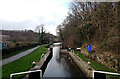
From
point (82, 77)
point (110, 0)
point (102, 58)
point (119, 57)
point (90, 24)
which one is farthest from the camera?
point (90, 24)

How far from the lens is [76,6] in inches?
615

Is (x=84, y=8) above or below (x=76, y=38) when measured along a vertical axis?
above

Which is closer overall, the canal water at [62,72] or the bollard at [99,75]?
the bollard at [99,75]

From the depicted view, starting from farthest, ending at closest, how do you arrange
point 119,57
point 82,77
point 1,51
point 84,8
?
1. point 84,8
2. point 1,51
3. point 82,77
4. point 119,57

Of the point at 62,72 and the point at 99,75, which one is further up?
the point at 99,75

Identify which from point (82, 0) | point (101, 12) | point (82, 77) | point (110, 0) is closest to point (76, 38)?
point (82, 0)

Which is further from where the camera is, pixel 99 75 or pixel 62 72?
pixel 62 72

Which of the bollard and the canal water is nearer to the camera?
the bollard

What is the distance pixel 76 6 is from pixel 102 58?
10.6 m

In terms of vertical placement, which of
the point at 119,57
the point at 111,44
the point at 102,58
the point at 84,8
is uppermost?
the point at 84,8

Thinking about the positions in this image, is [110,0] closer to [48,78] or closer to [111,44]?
[111,44]

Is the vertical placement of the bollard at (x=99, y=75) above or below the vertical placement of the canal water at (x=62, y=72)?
above

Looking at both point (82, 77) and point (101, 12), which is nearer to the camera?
point (82, 77)

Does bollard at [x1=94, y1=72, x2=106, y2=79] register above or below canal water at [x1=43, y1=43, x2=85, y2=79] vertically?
above
